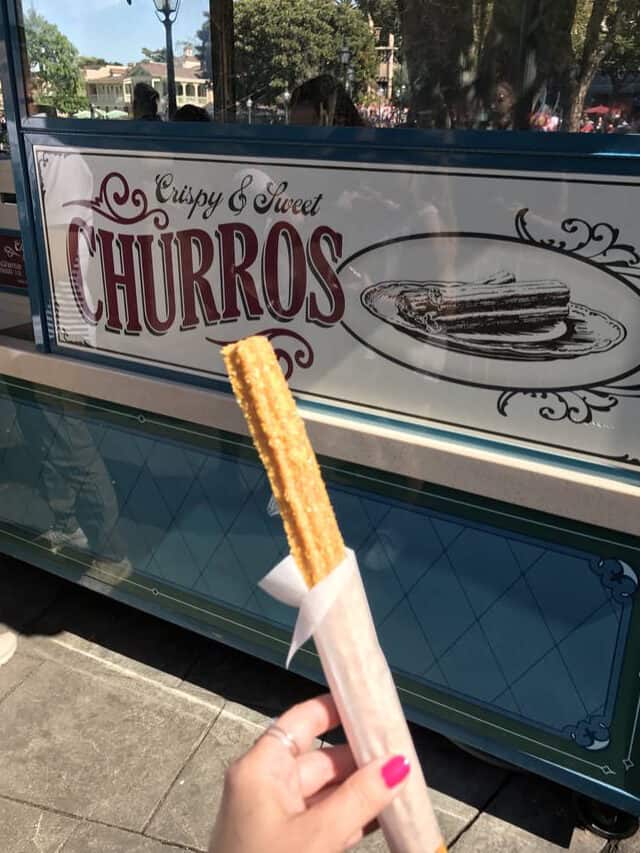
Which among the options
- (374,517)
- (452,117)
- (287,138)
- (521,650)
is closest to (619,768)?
(521,650)

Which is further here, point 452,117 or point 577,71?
point 452,117

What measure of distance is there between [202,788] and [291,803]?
205 cm

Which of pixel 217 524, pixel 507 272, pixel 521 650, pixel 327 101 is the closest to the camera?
pixel 507 272

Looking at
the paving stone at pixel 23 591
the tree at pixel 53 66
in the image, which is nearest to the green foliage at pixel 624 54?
the tree at pixel 53 66

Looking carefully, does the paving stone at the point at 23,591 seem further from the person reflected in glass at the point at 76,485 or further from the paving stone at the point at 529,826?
the paving stone at the point at 529,826

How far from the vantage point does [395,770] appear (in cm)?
98

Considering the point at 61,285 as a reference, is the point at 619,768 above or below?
below

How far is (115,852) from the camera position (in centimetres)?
257

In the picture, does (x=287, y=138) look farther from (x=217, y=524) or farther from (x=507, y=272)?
(x=217, y=524)

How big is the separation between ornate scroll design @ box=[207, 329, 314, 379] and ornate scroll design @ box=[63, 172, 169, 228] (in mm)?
542

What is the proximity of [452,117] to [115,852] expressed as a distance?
2480mm

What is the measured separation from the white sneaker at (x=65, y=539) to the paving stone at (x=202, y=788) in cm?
95

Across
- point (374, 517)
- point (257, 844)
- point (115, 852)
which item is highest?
point (257, 844)

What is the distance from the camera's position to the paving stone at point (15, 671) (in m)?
3.29
